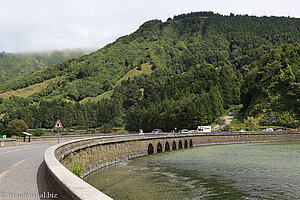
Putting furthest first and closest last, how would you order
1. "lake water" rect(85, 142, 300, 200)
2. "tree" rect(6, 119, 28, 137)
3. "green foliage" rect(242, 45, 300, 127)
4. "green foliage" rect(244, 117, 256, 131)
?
1. "tree" rect(6, 119, 28, 137)
2. "green foliage" rect(242, 45, 300, 127)
3. "green foliage" rect(244, 117, 256, 131)
4. "lake water" rect(85, 142, 300, 200)

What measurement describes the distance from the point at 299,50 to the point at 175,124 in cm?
7846

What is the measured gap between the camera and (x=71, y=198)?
8.53m

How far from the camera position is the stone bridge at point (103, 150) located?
31.1 ft

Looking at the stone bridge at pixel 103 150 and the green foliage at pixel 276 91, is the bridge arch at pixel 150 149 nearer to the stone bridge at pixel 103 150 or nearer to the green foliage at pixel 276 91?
the stone bridge at pixel 103 150

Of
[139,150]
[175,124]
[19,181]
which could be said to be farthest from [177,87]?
[19,181]

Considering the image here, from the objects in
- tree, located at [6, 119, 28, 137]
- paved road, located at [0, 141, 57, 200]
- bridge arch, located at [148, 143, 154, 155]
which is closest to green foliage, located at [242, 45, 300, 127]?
bridge arch, located at [148, 143, 154, 155]

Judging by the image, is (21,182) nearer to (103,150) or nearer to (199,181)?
(199,181)

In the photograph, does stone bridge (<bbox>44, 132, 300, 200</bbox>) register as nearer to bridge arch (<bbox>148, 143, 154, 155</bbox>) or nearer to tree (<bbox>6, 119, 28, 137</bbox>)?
bridge arch (<bbox>148, 143, 154, 155</bbox>)

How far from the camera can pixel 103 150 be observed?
4034 cm

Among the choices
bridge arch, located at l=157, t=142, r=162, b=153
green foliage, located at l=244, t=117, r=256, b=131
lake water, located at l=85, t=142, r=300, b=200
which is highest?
green foliage, located at l=244, t=117, r=256, b=131

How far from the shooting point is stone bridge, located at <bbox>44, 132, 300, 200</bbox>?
9.47 metres

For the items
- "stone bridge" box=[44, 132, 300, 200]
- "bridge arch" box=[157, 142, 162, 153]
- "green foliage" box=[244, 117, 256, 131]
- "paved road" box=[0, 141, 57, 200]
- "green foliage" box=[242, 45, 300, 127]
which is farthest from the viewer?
"green foliage" box=[242, 45, 300, 127]

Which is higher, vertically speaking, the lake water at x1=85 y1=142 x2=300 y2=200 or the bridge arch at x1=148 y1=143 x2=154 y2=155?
the bridge arch at x1=148 y1=143 x2=154 y2=155

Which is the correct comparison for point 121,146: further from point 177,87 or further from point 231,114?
point 177,87
